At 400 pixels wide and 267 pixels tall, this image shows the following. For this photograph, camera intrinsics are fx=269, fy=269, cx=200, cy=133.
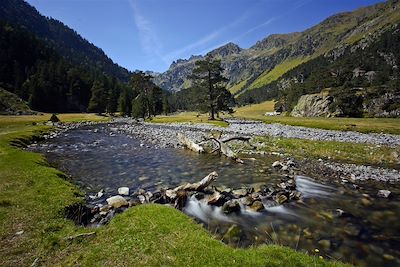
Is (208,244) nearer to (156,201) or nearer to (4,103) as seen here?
(156,201)

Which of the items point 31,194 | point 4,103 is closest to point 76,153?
A: point 31,194

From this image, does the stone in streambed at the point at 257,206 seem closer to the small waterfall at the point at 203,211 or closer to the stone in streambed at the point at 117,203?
the small waterfall at the point at 203,211

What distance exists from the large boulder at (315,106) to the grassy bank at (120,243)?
10588 cm

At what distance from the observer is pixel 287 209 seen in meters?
16.1

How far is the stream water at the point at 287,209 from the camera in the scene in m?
12.1

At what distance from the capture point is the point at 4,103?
104 meters

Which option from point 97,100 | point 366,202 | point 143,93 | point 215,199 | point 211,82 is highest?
point 211,82

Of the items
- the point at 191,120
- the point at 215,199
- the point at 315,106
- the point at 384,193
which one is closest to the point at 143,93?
the point at 191,120

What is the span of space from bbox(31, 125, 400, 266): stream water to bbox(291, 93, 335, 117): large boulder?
296ft

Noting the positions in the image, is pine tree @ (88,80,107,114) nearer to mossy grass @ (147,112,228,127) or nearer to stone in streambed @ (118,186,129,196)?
mossy grass @ (147,112,228,127)

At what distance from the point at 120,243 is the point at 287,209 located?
33.8 feet

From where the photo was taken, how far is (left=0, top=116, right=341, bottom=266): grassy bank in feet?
29.0

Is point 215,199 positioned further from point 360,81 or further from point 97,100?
point 360,81

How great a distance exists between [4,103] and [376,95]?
140515 millimetres
